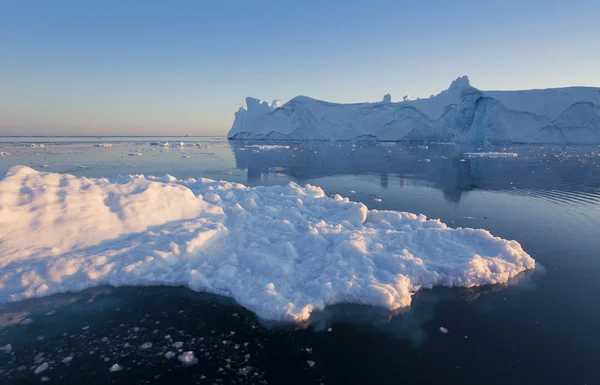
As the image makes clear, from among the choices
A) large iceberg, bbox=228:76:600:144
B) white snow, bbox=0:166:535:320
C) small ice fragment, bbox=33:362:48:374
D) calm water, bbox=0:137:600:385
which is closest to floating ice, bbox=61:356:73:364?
calm water, bbox=0:137:600:385

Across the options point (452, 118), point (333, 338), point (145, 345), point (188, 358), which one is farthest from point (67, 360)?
point (452, 118)

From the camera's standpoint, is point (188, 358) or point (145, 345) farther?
point (145, 345)

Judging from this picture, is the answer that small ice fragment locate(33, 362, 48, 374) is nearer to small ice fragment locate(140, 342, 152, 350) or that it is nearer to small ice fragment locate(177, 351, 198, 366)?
small ice fragment locate(140, 342, 152, 350)

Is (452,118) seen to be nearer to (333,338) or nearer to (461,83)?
(461,83)

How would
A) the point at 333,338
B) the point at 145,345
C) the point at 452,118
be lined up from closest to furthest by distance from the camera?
1. the point at 145,345
2. the point at 333,338
3. the point at 452,118

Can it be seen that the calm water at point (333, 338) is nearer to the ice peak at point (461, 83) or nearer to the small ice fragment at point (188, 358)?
the small ice fragment at point (188, 358)

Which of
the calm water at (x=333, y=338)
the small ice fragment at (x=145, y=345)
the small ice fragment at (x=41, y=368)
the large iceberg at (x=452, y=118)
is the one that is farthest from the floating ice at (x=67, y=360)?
the large iceberg at (x=452, y=118)
